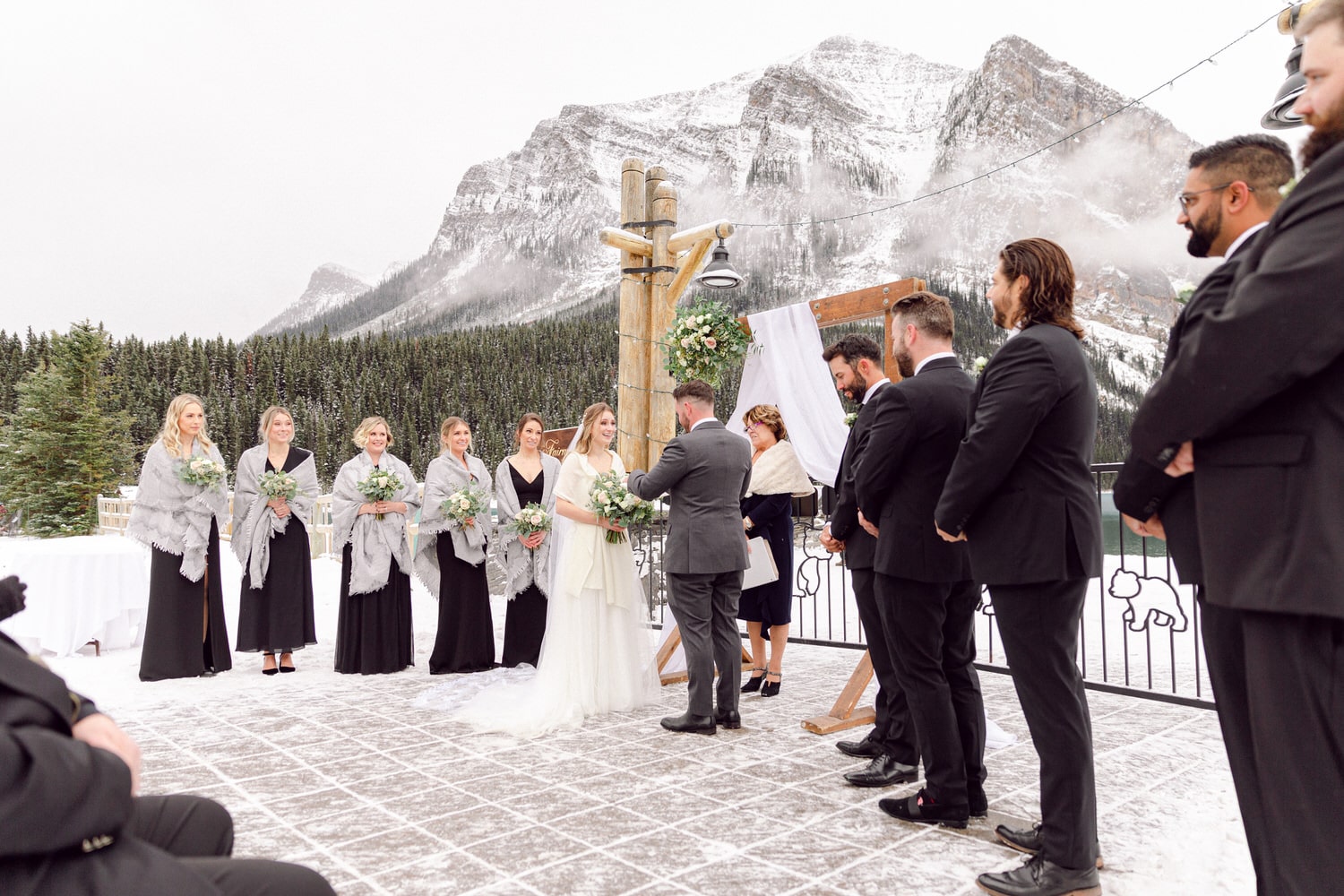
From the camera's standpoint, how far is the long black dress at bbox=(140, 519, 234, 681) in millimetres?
6406

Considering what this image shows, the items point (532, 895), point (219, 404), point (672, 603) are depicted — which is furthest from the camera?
point (219, 404)

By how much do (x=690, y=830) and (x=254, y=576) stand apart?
486 centimetres

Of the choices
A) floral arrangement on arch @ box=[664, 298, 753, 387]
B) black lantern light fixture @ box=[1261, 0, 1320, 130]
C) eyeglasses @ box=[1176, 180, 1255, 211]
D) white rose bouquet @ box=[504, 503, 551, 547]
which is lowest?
white rose bouquet @ box=[504, 503, 551, 547]

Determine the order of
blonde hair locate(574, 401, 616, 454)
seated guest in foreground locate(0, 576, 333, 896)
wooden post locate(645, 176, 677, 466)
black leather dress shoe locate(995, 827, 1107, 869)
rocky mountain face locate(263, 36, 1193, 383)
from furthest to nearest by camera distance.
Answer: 1. rocky mountain face locate(263, 36, 1193, 383)
2. wooden post locate(645, 176, 677, 466)
3. blonde hair locate(574, 401, 616, 454)
4. black leather dress shoe locate(995, 827, 1107, 869)
5. seated guest in foreground locate(0, 576, 333, 896)

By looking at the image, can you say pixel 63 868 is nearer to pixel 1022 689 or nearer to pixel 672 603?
pixel 1022 689

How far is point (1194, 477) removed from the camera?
185 cm

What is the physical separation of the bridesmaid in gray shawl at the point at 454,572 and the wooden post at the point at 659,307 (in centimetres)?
175

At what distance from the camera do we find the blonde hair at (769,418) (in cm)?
646

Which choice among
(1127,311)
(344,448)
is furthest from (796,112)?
(344,448)

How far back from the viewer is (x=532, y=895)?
8.95 feet

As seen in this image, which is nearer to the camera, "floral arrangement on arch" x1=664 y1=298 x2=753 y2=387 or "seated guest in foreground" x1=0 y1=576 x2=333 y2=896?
"seated guest in foreground" x1=0 y1=576 x2=333 y2=896

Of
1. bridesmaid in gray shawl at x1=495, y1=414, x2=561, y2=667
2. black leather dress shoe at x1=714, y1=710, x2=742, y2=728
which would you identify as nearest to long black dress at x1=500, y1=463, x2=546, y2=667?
bridesmaid in gray shawl at x1=495, y1=414, x2=561, y2=667

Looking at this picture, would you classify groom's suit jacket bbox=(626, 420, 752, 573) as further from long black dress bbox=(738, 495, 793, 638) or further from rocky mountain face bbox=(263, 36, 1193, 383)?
rocky mountain face bbox=(263, 36, 1193, 383)

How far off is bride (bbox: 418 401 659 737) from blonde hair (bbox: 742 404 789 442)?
1.21 metres
